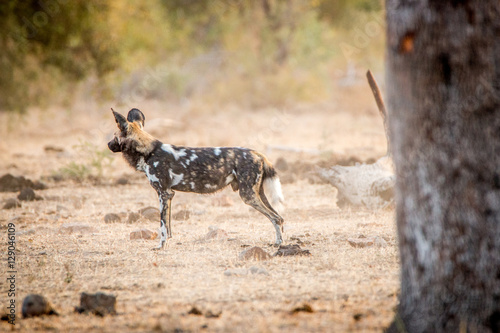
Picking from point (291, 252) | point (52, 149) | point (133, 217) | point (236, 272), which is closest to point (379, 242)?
point (291, 252)

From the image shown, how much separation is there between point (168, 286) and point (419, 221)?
232 cm

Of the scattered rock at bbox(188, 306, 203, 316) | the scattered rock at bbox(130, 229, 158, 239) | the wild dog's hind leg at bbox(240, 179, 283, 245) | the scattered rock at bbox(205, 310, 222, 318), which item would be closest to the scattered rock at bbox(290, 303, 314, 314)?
the scattered rock at bbox(205, 310, 222, 318)

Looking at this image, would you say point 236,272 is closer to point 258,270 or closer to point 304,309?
point 258,270

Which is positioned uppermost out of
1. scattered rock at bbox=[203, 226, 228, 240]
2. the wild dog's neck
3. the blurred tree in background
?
the blurred tree in background

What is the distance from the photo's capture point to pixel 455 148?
3.24m

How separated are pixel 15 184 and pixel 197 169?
5298 millimetres

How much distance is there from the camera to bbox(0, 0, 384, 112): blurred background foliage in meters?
15.6

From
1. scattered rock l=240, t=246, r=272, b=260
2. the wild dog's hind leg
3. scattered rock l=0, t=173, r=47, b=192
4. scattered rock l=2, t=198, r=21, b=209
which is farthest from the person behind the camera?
scattered rock l=0, t=173, r=47, b=192

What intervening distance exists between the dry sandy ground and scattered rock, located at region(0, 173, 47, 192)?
14.6 inches

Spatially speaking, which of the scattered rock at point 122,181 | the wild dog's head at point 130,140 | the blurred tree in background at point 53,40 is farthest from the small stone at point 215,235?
the blurred tree in background at point 53,40

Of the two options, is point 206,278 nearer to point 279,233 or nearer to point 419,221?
point 279,233

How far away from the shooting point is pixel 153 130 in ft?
59.3

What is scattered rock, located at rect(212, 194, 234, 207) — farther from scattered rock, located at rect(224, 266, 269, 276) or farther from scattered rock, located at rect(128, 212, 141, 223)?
scattered rock, located at rect(224, 266, 269, 276)

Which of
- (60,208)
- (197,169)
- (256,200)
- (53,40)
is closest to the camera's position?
(256,200)
